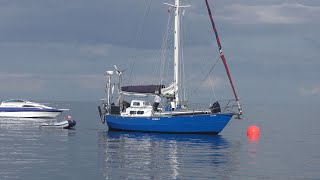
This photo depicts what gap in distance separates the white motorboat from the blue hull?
44.1 meters

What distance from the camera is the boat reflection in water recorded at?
43.3 m

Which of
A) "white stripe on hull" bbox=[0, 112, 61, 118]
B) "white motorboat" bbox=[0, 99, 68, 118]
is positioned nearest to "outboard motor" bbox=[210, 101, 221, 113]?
"white motorboat" bbox=[0, 99, 68, 118]

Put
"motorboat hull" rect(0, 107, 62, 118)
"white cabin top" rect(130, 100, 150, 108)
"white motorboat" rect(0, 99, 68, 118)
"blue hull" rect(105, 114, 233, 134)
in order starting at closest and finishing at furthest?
"blue hull" rect(105, 114, 233, 134) < "white cabin top" rect(130, 100, 150, 108) < "motorboat hull" rect(0, 107, 62, 118) < "white motorboat" rect(0, 99, 68, 118)

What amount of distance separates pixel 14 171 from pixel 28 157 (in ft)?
29.3

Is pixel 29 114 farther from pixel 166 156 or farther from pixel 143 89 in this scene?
pixel 166 156

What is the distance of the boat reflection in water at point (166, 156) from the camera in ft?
142

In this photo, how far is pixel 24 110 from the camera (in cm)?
11556

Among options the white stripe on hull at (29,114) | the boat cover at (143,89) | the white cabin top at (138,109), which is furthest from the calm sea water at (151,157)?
the white stripe on hull at (29,114)

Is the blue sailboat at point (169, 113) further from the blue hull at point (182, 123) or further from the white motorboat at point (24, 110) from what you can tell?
the white motorboat at point (24, 110)

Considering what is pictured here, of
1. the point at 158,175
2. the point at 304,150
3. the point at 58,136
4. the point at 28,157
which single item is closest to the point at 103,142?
the point at 58,136

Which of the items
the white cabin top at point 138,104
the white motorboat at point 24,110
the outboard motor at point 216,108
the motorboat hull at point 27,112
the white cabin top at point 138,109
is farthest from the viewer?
the white motorboat at point 24,110

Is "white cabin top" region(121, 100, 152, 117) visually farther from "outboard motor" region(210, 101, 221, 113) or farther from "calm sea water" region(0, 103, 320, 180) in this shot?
"outboard motor" region(210, 101, 221, 113)

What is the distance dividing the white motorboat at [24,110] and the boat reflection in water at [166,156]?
41157 millimetres

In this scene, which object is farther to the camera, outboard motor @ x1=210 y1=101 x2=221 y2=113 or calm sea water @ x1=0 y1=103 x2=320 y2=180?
outboard motor @ x1=210 y1=101 x2=221 y2=113
